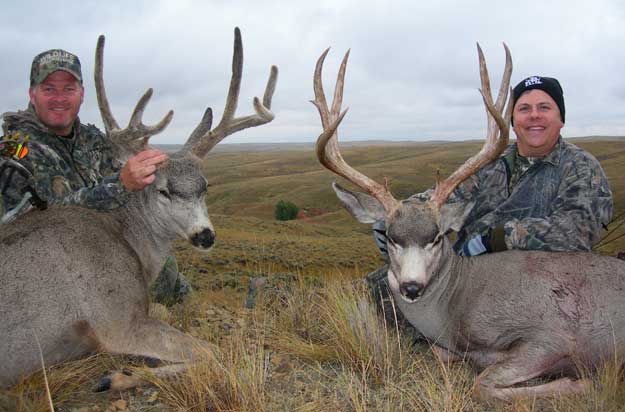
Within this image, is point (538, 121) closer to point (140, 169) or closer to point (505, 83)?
point (505, 83)

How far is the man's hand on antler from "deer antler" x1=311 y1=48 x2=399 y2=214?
4.80 feet

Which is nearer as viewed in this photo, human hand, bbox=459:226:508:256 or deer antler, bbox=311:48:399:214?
deer antler, bbox=311:48:399:214

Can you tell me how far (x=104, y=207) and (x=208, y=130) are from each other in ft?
4.46

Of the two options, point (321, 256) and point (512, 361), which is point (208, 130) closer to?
point (512, 361)

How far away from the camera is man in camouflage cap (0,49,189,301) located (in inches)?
189

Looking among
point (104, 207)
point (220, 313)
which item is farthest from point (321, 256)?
point (104, 207)

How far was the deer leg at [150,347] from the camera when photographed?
4.03m

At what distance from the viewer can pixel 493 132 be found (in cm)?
493

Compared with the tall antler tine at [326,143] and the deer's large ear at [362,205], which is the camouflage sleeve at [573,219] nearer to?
the deer's large ear at [362,205]

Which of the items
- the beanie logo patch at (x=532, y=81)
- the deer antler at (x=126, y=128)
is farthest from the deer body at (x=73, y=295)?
the beanie logo patch at (x=532, y=81)

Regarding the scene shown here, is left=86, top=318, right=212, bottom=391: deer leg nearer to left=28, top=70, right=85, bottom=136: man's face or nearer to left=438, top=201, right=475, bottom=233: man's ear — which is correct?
left=438, top=201, right=475, bottom=233: man's ear

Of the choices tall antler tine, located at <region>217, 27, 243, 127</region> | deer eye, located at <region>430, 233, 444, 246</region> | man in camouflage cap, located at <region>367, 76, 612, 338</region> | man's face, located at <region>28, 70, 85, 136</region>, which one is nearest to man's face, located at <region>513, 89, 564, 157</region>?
man in camouflage cap, located at <region>367, 76, 612, 338</region>

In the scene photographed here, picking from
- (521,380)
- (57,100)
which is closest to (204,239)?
(57,100)

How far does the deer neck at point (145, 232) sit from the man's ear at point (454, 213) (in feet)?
8.13
